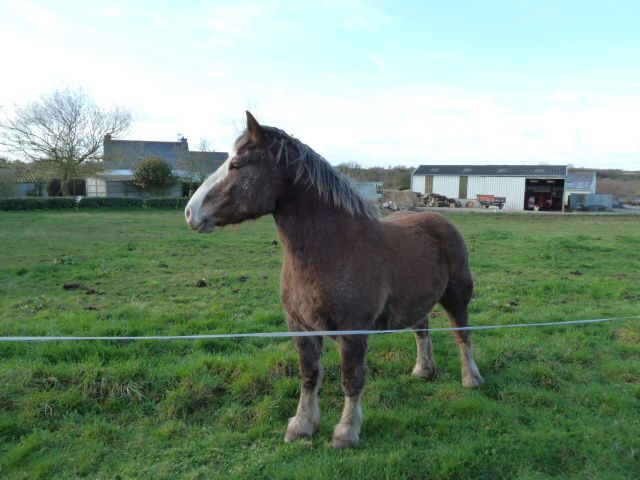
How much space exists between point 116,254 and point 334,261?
1021 cm

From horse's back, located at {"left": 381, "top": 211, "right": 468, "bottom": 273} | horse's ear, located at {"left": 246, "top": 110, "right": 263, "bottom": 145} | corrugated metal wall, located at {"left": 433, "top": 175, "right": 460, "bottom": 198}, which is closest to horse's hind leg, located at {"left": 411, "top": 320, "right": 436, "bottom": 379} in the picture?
horse's back, located at {"left": 381, "top": 211, "right": 468, "bottom": 273}

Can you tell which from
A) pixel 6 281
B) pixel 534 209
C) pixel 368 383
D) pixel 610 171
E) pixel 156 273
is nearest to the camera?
pixel 368 383

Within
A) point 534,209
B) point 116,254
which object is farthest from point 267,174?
point 534,209

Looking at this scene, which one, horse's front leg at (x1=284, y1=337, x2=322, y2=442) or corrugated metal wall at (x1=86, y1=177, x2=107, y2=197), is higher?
corrugated metal wall at (x1=86, y1=177, x2=107, y2=197)

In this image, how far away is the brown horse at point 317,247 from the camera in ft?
10.7

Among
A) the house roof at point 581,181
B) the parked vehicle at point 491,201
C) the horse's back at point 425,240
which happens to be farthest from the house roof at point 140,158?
the house roof at point 581,181

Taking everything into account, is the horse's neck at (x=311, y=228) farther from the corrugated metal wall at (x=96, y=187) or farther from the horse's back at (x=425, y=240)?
the corrugated metal wall at (x=96, y=187)

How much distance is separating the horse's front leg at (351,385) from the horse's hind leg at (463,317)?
1.54 meters

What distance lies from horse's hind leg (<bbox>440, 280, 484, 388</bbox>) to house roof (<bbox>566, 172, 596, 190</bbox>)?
58307 mm

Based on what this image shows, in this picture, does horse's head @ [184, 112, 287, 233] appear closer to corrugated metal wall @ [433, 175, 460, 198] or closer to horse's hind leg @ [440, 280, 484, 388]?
horse's hind leg @ [440, 280, 484, 388]

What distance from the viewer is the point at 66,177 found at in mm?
38594

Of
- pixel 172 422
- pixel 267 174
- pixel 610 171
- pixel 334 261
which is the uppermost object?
pixel 610 171

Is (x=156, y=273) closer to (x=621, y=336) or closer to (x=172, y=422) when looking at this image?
(x=172, y=422)

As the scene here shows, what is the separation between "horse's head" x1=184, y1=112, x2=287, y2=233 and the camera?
320 centimetres
